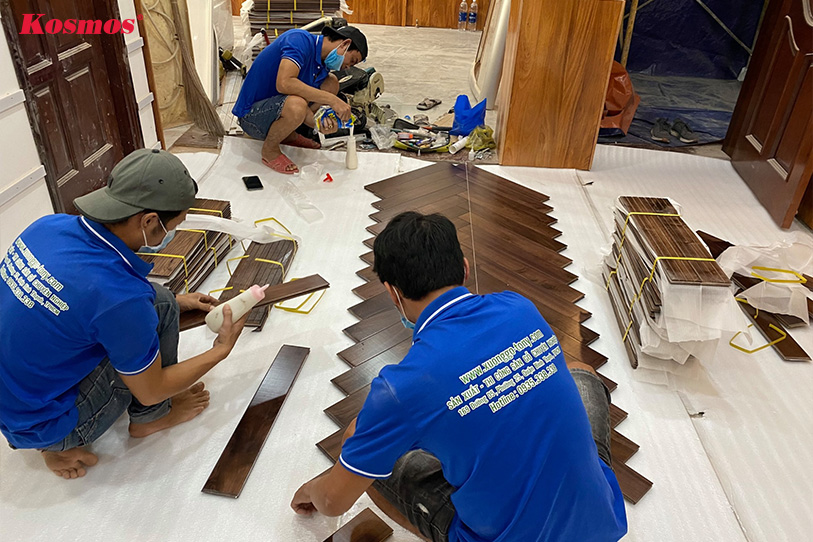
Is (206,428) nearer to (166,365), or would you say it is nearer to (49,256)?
(166,365)

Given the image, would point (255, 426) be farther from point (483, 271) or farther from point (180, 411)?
point (483, 271)

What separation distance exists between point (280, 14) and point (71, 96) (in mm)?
3052

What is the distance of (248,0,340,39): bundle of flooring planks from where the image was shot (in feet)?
18.2

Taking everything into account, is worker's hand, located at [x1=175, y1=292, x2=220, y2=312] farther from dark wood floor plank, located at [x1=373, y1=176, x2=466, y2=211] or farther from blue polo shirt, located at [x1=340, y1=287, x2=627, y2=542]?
dark wood floor plank, located at [x1=373, y1=176, x2=466, y2=211]

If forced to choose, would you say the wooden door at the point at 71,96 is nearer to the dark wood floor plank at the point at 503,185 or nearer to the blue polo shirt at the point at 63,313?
the blue polo shirt at the point at 63,313

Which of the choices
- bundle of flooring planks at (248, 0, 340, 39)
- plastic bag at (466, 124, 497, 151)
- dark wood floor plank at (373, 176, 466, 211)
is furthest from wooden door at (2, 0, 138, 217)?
bundle of flooring planks at (248, 0, 340, 39)

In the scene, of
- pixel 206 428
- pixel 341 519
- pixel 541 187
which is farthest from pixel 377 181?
pixel 341 519

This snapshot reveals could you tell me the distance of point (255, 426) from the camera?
1982 millimetres

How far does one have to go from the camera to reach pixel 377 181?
3.66 meters

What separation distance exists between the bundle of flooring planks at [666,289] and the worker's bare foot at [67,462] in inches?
76.2

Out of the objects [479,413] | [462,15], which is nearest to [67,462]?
[479,413]

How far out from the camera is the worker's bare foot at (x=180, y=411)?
6.26 feet

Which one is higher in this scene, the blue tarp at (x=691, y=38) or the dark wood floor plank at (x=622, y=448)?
the blue tarp at (x=691, y=38)

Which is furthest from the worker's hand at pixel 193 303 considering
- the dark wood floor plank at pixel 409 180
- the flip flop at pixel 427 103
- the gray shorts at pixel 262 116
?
the flip flop at pixel 427 103
